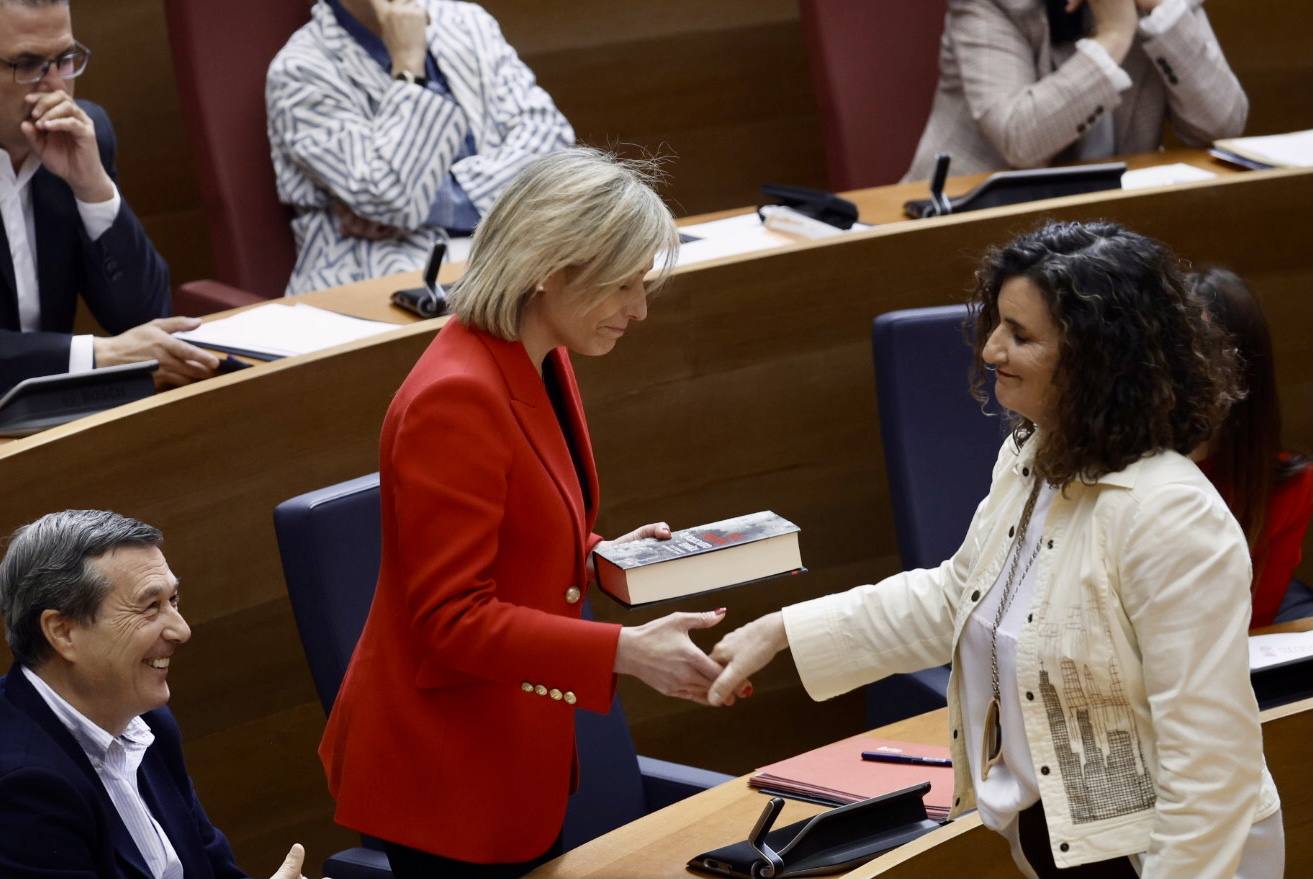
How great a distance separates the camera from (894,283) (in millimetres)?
2922

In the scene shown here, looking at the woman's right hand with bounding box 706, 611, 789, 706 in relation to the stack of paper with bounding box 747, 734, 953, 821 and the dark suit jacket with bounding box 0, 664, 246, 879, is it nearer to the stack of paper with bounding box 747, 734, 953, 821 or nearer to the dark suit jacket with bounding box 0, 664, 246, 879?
the stack of paper with bounding box 747, 734, 953, 821

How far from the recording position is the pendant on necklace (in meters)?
1.64

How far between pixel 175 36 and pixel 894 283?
1542 mm

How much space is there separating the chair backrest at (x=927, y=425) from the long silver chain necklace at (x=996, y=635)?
90cm

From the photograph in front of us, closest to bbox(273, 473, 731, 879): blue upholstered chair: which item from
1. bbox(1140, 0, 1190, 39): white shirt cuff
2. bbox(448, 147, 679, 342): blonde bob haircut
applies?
bbox(448, 147, 679, 342): blonde bob haircut

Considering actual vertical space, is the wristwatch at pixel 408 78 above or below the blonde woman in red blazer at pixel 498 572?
above

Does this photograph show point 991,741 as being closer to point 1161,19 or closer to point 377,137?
point 377,137

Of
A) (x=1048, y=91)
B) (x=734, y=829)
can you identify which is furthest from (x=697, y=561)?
(x=1048, y=91)

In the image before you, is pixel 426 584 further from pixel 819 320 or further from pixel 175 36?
→ pixel 175 36

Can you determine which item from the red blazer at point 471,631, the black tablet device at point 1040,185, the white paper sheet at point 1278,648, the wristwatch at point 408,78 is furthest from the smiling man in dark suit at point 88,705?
the black tablet device at point 1040,185

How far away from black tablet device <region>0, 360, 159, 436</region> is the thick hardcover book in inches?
31.0

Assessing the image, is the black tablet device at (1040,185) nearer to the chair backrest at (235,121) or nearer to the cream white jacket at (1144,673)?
the chair backrest at (235,121)

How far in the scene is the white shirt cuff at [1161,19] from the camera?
3455 millimetres

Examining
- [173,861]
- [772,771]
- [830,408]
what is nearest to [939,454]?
[830,408]
